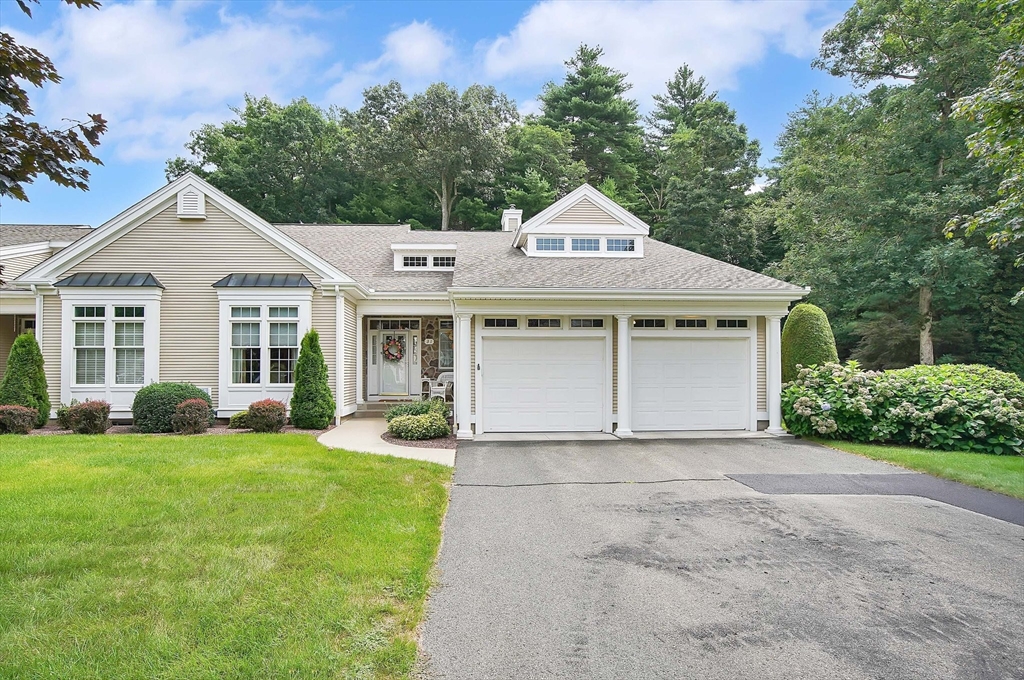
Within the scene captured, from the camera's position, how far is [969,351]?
20.9m

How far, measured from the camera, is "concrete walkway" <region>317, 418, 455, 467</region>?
9243mm

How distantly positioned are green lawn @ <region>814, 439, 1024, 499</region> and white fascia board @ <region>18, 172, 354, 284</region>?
36.2 feet

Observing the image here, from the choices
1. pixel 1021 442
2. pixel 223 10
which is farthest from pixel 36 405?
pixel 1021 442

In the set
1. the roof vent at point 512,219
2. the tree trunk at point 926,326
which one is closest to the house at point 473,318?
the roof vent at point 512,219

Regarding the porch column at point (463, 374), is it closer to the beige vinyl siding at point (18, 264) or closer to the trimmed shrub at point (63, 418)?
the trimmed shrub at point (63, 418)

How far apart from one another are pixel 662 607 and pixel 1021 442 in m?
10.5

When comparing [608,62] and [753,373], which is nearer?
[753,373]

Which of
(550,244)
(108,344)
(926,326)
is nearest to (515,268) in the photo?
(550,244)

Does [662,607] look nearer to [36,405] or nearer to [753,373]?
[753,373]

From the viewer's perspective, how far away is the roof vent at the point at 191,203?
12.9 meters

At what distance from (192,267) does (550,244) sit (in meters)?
8.53

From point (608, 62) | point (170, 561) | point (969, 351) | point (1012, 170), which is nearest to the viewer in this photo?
point (170, 561)

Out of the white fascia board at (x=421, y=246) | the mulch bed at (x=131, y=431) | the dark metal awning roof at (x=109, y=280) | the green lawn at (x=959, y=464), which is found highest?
the white fascia board at (x=421, y=246)

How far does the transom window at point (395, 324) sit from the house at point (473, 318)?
1.99 meters
